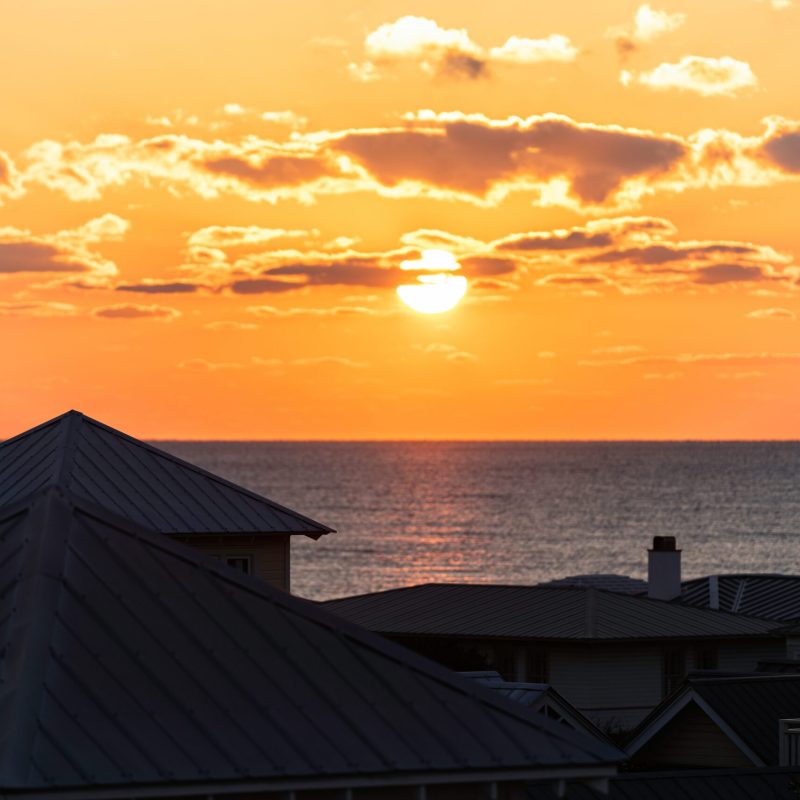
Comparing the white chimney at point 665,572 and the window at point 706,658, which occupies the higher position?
the white chimney at point 665,572

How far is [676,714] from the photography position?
107 feet

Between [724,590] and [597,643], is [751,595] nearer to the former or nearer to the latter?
[724,590]

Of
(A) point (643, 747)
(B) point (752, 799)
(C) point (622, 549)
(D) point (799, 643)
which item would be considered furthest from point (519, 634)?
(C) point (622, 549)

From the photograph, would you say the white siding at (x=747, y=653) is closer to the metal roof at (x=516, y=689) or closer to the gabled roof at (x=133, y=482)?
the gabled roof at (x=133, y=482)

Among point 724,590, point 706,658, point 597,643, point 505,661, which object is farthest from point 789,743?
point 724,590

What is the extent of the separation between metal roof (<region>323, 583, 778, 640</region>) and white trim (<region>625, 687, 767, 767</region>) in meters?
14.5

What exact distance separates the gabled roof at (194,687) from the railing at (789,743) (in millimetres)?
11176

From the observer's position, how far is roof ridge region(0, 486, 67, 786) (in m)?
16.4

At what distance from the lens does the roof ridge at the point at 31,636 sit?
16.4 meters

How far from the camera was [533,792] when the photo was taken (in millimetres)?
23109

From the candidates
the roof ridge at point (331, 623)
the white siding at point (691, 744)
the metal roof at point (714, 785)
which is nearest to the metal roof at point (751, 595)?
the white siding at point (691, 744)

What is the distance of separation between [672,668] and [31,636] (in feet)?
115

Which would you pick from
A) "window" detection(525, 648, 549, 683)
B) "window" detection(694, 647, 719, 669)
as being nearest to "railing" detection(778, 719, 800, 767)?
"window" detection(525, 648, 549, 683)

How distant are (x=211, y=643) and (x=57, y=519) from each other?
2.12 metres
